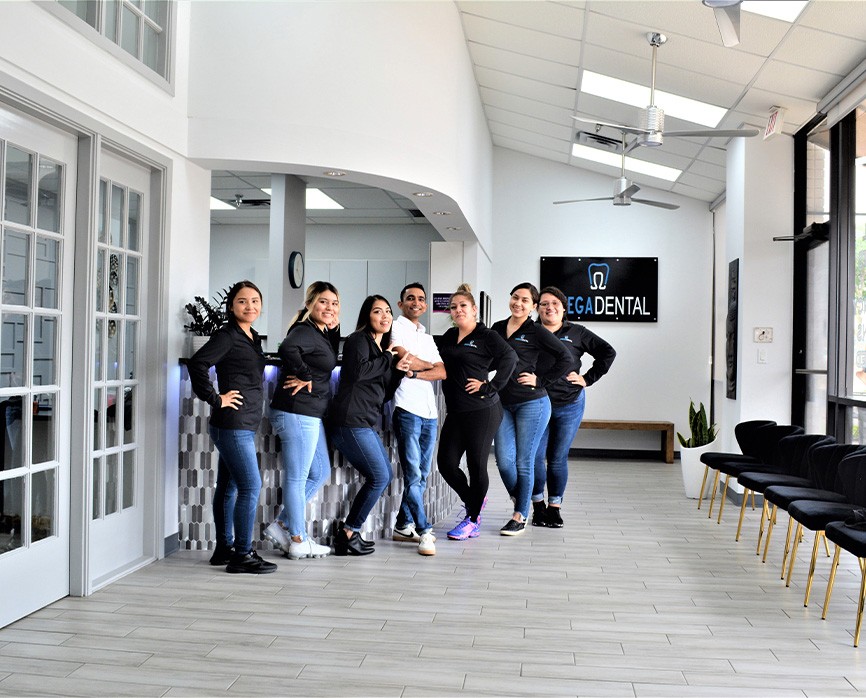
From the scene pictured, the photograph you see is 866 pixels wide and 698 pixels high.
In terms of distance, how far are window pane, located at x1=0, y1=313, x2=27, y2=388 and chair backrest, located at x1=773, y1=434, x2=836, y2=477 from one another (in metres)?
4.20

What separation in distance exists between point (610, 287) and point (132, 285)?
6.97 m

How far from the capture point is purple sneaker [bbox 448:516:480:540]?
5410 millimetres

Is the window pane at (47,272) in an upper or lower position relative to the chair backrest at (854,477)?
upper

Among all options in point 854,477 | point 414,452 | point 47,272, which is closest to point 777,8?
point 854,477

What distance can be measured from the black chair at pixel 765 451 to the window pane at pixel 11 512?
4.12 metres

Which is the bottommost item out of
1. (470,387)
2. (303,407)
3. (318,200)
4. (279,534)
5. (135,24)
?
(279,534)

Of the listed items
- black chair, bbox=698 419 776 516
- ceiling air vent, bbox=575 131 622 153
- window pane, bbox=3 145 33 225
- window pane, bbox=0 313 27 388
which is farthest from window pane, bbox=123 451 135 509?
ceiling air vent, bbox=575 131 622 153

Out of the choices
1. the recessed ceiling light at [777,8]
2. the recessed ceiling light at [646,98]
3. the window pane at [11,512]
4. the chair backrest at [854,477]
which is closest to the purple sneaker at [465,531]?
the chair backrest at [854,477]

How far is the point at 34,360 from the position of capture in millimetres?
3744

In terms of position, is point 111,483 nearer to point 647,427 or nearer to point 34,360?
point 34,360

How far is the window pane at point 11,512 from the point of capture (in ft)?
11.6

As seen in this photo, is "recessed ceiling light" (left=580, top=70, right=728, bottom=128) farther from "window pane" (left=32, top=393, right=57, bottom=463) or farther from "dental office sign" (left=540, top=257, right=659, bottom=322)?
"window pane" (left=32, top=393, right=57, bottom=463)

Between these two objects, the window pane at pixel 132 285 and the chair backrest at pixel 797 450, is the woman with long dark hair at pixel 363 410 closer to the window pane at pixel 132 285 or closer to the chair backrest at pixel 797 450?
the window pane at pixel 132 285

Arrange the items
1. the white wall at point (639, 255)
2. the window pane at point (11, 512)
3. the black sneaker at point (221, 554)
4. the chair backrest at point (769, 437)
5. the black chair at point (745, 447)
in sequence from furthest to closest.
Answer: the white wall at point (639, 255), the black chair at point (745, 447), the chair backrest at point (769, 437), the black sneaker at point (221, 554), the window pane at point (11, 512)
